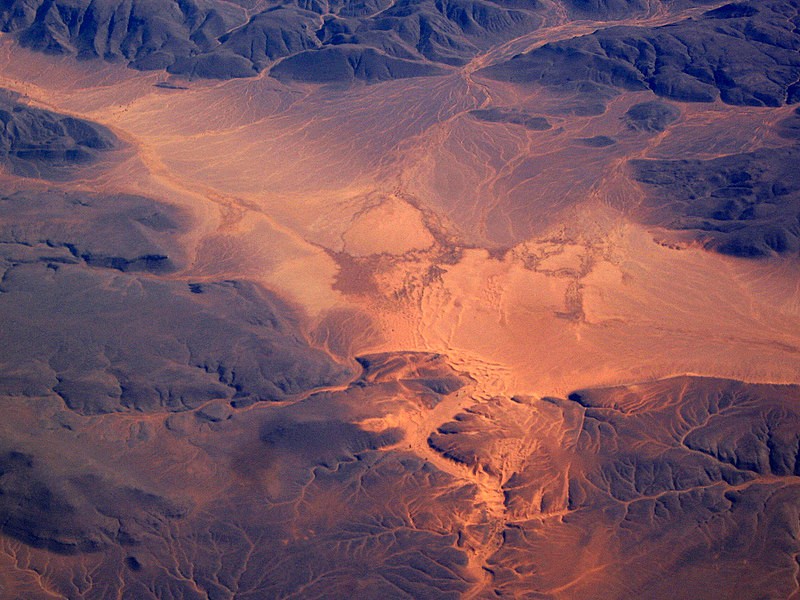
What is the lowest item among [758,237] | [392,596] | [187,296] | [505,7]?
[392,596]

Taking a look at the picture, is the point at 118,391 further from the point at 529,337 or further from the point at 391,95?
the point at 391,95

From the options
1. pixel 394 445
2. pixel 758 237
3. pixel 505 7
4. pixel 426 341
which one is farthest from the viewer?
pixel 505 7

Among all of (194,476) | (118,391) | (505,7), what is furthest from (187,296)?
(505,7)

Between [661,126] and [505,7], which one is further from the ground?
[505,7]

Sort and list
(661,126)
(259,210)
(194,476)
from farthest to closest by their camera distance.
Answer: (661,126) → (259,210) → (194,476)

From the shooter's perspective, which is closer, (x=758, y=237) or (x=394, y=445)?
(x=394, y=445)

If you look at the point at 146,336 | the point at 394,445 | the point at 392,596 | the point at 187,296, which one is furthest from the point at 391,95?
the point at 392,596
